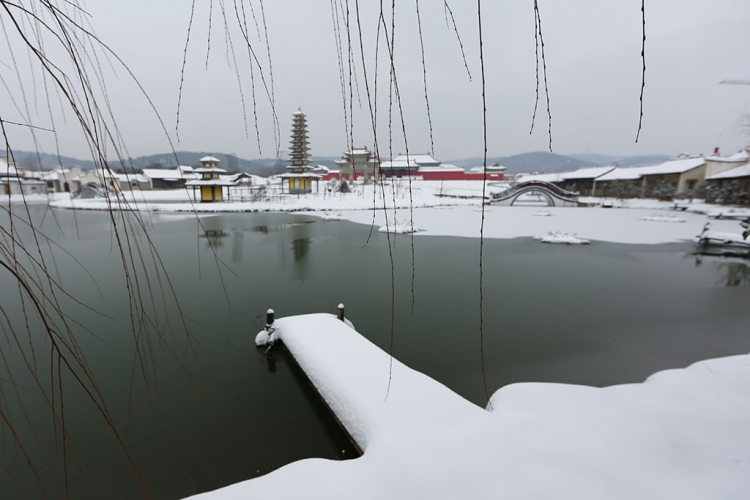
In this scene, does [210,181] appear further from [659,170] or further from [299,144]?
[659,170]

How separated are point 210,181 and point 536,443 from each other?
22.8 metres

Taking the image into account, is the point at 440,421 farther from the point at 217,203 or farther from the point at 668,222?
the point at 217,203

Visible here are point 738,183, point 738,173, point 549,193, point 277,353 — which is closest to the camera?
point 277,353

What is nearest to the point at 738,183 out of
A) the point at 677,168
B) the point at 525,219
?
the point at 677,168

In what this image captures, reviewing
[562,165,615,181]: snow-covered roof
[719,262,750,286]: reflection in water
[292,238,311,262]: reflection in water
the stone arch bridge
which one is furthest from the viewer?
[562,165,615,181]: snow-covered roof

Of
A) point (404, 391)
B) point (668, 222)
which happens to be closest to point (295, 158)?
point (668, 222)

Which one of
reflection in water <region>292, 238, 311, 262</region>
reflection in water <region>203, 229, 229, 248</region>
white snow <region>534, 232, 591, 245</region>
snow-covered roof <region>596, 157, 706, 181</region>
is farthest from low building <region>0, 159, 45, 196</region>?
snow-covered roof <region>596, 157, 706, 181</region>

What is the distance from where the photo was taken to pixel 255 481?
1.85 meters

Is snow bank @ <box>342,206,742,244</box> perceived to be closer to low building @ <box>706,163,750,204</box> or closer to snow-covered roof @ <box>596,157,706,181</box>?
low building @ <box>706,163,750,204</box>

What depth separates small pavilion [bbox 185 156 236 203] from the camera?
70.3 feet

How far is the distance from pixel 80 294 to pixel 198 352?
320 centimetres

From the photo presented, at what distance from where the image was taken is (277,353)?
4.01m

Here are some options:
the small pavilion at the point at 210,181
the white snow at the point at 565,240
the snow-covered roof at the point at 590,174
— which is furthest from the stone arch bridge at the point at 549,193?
the small pavilion at the point at 210,181

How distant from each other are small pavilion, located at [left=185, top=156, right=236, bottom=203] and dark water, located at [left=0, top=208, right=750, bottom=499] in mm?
13040
